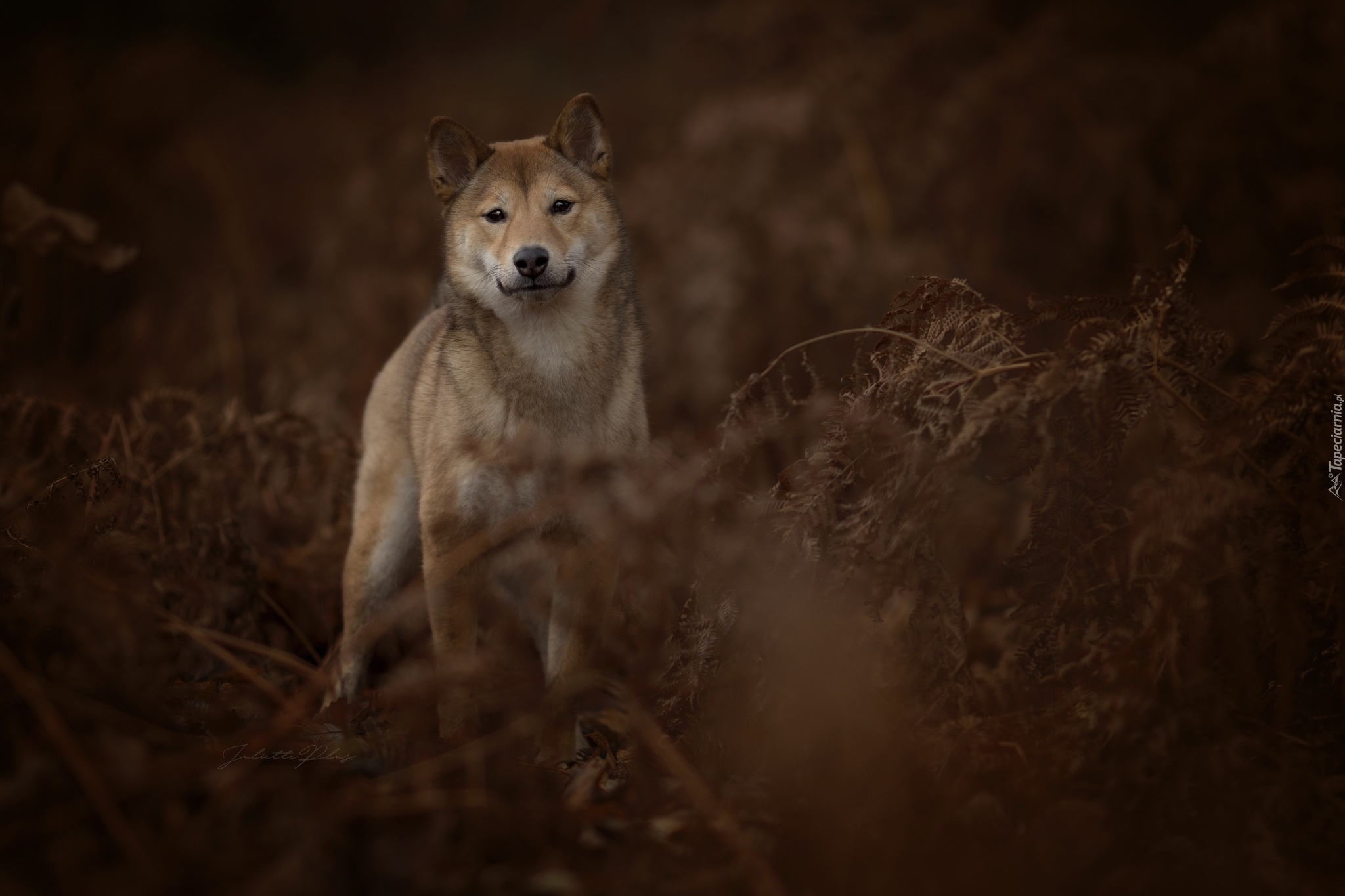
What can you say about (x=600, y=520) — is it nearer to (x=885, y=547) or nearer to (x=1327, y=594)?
(x=885, y=547)

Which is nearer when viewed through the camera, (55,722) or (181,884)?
(181,884)

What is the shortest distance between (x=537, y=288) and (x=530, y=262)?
111mm

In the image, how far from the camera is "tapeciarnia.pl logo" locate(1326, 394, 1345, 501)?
8.73ft

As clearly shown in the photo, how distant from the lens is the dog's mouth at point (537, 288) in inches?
154

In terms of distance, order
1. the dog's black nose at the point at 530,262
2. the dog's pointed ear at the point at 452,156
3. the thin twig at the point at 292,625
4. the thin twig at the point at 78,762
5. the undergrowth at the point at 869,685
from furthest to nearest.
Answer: the thin twig at the point at 292,625
the dog's pointed ear at the point at 452,156
the dog's black nose at the point at 530,262
the undergrowth at the point at 869,685
the thin twig at the point at 78,762

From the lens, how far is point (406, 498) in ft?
14.7

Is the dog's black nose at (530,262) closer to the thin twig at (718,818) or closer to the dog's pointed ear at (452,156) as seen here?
the dog's pointed ear at (452,156)

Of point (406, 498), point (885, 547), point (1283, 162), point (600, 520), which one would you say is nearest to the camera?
point (600, 520)

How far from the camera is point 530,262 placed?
3.86 metres

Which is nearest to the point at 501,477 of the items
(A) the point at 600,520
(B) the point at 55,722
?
(A) the point at 600,520

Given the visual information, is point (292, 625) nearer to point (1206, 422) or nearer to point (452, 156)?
point (452, 156)

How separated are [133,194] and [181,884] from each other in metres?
8.44

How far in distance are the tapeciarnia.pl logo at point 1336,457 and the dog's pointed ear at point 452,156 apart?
130 inches

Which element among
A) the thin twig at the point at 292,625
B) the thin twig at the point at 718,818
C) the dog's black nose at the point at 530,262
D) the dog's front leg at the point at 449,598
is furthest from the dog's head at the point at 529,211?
the thin twig at the point at 718,818
